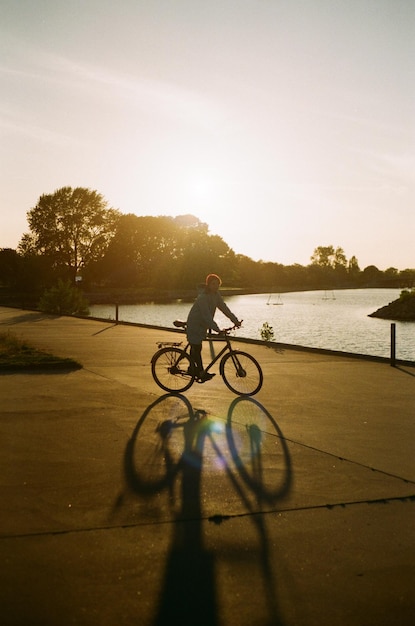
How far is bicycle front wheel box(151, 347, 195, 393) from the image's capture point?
10375 millimetres

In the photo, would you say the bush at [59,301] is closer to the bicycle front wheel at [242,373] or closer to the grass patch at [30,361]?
the grass patch at [30,361]

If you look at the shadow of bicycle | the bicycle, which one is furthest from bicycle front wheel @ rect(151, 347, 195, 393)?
the shadow of bicycle

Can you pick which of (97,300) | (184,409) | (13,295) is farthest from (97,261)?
(184,409)

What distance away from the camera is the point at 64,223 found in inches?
3856

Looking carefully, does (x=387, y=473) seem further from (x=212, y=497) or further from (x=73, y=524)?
(x=73, y=524)

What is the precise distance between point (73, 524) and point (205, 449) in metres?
2.40

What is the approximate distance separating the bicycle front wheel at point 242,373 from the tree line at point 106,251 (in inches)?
2590

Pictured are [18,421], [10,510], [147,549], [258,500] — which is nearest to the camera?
[147,549]

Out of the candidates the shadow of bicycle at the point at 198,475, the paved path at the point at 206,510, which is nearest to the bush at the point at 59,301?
the paved path at the point at 206,510

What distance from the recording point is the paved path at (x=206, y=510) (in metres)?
3.56

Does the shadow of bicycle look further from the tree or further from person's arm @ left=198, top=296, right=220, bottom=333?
the tree

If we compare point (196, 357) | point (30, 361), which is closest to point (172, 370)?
point (196, 357)

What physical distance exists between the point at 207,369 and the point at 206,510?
17.2 feet

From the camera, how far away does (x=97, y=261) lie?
10306 cm
